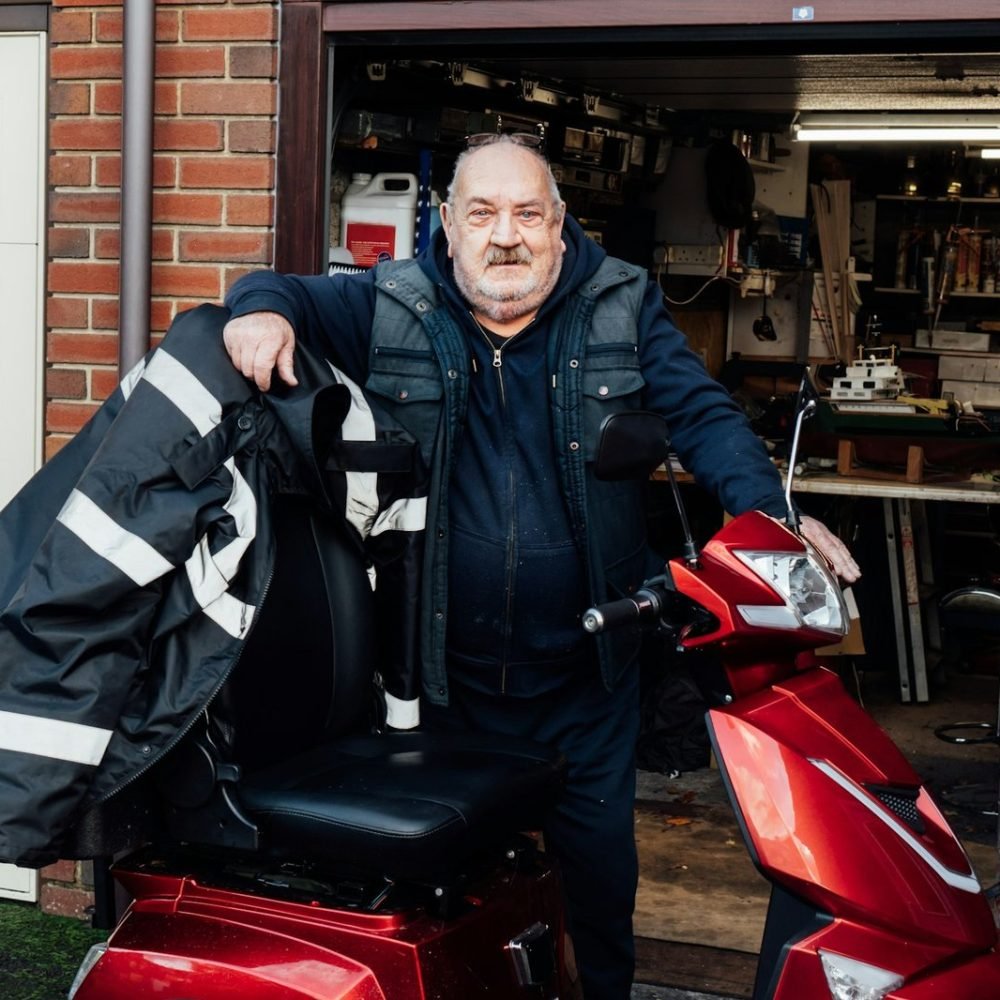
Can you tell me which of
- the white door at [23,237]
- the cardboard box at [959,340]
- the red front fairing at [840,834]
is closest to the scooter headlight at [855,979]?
the red front fairing at [840,834]

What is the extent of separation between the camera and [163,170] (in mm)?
3945

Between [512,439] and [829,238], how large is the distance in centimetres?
746

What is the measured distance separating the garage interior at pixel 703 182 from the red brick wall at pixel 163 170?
216 mm

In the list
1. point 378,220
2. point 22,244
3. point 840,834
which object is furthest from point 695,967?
point 22,244

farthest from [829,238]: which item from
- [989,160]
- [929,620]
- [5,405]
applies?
[5,405]

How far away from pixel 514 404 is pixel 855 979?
4.35 ft

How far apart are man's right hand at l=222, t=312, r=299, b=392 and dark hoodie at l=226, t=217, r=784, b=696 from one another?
406mm

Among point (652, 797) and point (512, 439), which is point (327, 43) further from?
point (652, 797)

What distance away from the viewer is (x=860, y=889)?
2.21 meters

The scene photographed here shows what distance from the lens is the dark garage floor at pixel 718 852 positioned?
4137mm

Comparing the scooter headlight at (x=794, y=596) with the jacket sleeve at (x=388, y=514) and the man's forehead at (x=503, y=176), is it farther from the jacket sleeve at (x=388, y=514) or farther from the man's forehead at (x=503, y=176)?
the man's forehead at (x=503, y=176)

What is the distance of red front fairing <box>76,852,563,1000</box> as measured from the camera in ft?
7.43

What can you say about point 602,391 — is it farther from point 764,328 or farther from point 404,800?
point 764,328

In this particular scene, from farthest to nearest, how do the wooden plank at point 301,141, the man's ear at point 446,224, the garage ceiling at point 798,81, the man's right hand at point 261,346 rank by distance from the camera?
the garage ceiling at point 798,81 → the wooden plank at point 301,141 → the man's ear at point 446,224 → the man's right hand at point 261,346
